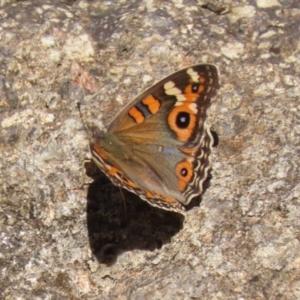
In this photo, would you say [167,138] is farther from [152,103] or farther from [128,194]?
[128,194]

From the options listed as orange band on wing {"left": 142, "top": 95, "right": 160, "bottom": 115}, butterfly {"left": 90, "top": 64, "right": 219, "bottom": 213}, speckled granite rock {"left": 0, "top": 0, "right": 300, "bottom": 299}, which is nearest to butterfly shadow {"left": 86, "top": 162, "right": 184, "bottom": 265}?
speckled granite rock {"left": 0, "top": 0, "right": 300, "bottom": 299}

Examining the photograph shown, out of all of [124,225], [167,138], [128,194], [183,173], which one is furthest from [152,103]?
[124,225]

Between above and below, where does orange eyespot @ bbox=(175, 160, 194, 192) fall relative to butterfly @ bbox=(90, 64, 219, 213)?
below

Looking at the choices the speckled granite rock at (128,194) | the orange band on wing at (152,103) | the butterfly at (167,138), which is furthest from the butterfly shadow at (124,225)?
the orange band on wing at (152,103)

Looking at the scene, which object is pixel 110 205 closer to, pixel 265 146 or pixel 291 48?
pixel 265 146

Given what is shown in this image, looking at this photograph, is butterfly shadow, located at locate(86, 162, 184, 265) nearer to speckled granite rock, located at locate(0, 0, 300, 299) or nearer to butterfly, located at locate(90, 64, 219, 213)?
speckled granite rock, located at locate(0, 0, 300, 299)

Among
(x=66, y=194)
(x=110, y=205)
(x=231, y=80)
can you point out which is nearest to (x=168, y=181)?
(x=110, y=205)
